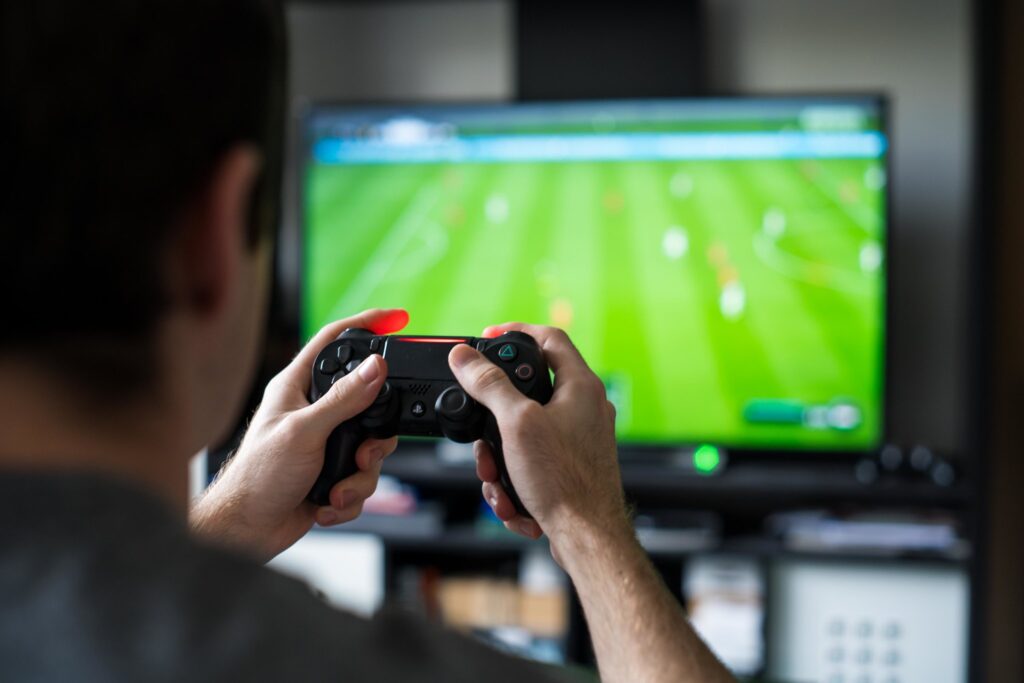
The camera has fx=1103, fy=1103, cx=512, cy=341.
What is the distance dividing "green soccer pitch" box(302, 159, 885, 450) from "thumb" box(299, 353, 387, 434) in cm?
189

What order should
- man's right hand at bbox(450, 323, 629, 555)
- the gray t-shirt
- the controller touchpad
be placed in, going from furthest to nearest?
the controller touchpad < man's right hand at bbox(450, 323, 629, 555) < the gray t-shirt

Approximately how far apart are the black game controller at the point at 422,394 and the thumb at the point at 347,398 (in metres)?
0.01

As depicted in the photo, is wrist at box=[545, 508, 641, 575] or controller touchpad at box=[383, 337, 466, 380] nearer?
wrist at box=[545, 508, 641, 575]

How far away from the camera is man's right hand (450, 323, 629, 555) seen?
2.93ft

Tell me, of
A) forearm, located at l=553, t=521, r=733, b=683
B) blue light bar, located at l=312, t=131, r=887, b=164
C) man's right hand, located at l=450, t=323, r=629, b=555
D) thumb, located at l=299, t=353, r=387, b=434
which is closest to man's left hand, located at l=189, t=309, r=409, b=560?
thumb, located at l=299, t=353, r=387, b=434

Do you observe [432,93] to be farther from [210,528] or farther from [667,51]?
[210,528]

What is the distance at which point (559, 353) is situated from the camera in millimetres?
973

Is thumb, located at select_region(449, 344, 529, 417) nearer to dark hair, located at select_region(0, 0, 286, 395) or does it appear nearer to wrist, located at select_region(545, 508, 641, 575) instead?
wrist, located at select_region(545, 508, 641, 575)

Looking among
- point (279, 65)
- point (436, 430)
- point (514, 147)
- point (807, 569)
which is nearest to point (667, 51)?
point (514, 147)

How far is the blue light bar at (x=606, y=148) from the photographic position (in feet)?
9.14

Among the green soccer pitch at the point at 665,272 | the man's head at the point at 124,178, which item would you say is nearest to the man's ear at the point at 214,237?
the man's head at the point at 124,178

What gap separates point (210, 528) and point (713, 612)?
196 cm

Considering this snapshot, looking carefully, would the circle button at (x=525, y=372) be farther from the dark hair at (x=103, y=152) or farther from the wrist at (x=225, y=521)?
the dark hair at (x=103, y=152)

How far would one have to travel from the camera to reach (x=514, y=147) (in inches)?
115
